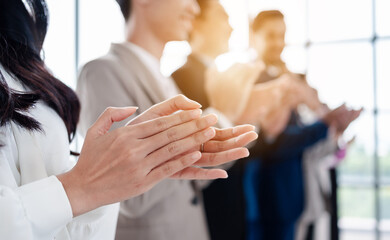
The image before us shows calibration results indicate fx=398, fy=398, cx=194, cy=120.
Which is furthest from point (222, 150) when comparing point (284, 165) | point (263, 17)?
point (263, 17)

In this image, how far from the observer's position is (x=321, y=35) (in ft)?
6.46

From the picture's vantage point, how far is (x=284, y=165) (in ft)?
4.33

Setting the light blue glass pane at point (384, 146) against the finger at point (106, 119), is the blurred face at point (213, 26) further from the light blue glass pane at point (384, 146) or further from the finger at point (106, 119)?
the light blue glass pane at point (384, 146)

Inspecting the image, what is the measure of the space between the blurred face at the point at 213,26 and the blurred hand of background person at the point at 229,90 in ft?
0.52

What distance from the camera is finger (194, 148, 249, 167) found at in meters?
0.40

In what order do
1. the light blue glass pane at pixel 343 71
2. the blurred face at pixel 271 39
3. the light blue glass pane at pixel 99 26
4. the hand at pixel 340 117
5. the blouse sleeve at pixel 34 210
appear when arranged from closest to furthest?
the blouse sleeve at pixel 34 210, the light blue glass pane at pixel 99 26, the hand at pixel 340 117, the blurred face at pixel 271 39, the light blue glass pane at pixel 343 71

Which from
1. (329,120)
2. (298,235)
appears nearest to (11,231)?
(329,120)

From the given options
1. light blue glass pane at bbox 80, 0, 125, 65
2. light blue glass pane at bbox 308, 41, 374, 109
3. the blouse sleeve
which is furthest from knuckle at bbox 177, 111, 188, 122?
light blue glass pane at bbox 308, 41, 374, 109

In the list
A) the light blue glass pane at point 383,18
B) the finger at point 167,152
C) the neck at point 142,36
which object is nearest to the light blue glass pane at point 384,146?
the light blue glass pane at point 383,18

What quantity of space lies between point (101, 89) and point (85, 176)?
14.4 inches

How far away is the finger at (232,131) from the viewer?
43 cm

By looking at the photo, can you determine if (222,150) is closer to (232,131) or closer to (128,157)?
(232,131)

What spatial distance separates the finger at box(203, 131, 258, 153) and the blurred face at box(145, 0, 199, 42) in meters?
0.40

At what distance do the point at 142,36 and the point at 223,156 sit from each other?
42 centimetres
